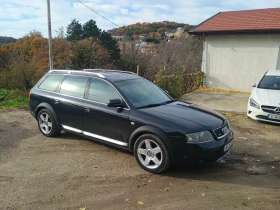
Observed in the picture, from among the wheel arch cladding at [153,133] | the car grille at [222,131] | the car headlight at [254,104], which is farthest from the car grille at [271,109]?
the wheel arch cladding at [153,133]

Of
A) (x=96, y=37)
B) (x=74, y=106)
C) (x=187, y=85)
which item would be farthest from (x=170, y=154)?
(x=96, y=37)

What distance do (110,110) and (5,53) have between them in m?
32.1

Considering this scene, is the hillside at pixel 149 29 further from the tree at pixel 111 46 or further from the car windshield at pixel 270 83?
the car windshield at pixel 270 83

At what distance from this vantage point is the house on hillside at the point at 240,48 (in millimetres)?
13055

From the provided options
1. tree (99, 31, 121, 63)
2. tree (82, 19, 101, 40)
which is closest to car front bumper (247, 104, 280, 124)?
Result: tree (99, 31, 121, 63)

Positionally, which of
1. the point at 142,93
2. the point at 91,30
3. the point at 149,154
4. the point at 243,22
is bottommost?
the point at 149,154

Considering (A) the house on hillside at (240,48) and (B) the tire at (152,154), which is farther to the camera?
(A) the house on hillside at (240,48)

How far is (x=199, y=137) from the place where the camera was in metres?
4.15

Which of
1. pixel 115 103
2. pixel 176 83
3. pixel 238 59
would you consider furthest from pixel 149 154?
pixel 238 59

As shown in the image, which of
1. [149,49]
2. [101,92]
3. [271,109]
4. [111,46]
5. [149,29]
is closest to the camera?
[101,92]

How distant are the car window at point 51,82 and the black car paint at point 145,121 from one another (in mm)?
206

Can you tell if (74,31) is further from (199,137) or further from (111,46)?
(199,137)

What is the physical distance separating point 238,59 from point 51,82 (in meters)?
10.6

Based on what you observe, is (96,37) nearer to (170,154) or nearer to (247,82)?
(247,82)
